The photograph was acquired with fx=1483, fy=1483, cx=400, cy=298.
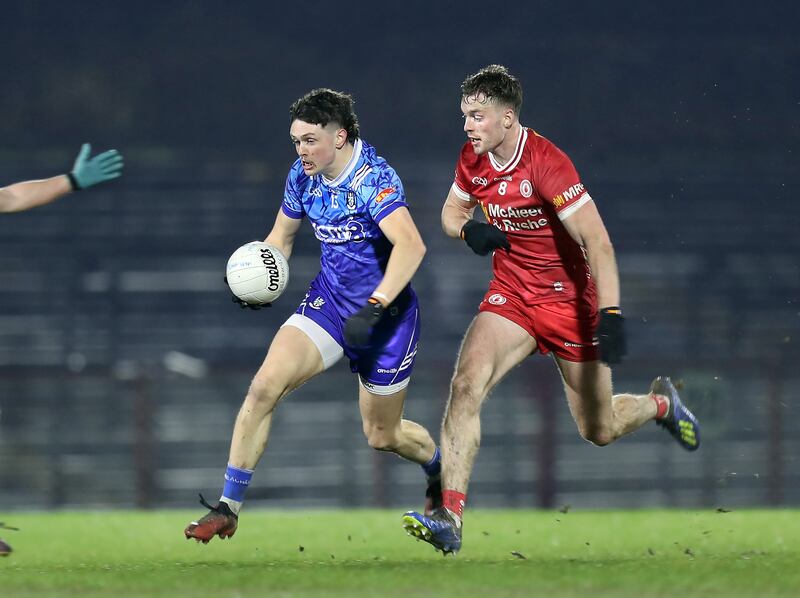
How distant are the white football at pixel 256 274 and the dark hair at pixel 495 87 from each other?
3.64 feet

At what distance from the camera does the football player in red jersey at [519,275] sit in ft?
20.1

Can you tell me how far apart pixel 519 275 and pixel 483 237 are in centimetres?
37

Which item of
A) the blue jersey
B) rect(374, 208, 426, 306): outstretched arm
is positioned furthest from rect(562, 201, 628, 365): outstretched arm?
the blue jersey

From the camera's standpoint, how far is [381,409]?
6703 mm

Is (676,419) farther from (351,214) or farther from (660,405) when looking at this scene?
(351,214)

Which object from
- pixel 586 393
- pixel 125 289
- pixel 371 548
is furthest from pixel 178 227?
pixel 586 393

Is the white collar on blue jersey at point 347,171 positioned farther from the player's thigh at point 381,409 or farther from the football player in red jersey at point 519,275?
the player's thigh at point 381,409

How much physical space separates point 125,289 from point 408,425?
31.2 ft

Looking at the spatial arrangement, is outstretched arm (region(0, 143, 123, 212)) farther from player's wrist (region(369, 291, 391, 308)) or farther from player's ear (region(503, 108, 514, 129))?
player's ear (region(503, 108, 514, 129))

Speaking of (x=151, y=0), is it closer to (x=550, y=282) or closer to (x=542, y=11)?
(x=542, y=11)

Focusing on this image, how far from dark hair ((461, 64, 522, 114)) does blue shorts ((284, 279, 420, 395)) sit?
37.8 inches

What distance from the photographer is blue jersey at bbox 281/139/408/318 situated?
6285 mm

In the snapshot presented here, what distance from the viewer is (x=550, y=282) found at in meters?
6.52

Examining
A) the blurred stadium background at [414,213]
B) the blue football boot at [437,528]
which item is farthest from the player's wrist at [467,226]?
the blurred stadium background at [414,213]
